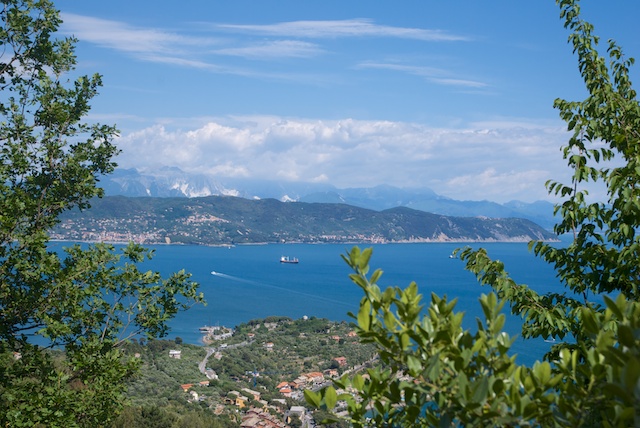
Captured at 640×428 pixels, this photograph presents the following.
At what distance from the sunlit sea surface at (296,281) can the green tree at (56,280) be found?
19.6 metres

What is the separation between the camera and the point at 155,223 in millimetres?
105625

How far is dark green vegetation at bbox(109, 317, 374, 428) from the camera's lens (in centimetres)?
1686

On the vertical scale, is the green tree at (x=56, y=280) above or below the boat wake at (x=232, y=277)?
above

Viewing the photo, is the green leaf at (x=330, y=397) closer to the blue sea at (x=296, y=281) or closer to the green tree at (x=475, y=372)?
the green tree at (x=475, y=372)

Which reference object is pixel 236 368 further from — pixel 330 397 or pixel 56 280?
pixel 330 397

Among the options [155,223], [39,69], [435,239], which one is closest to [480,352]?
[39,69]

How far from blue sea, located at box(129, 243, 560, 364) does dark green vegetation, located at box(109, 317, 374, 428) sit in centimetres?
490

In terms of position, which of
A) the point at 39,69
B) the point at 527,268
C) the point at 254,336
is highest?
the point at 39,69

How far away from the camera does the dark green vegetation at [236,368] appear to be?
55.3 ft

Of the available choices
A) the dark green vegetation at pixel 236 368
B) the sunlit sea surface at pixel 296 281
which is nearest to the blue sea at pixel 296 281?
the sunlit sea surface at pixel 296 281

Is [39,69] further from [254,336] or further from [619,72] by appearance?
[254,336]

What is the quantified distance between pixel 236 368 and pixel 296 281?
120 feet

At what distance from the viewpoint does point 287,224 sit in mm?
123500

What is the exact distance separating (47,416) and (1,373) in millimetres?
609
